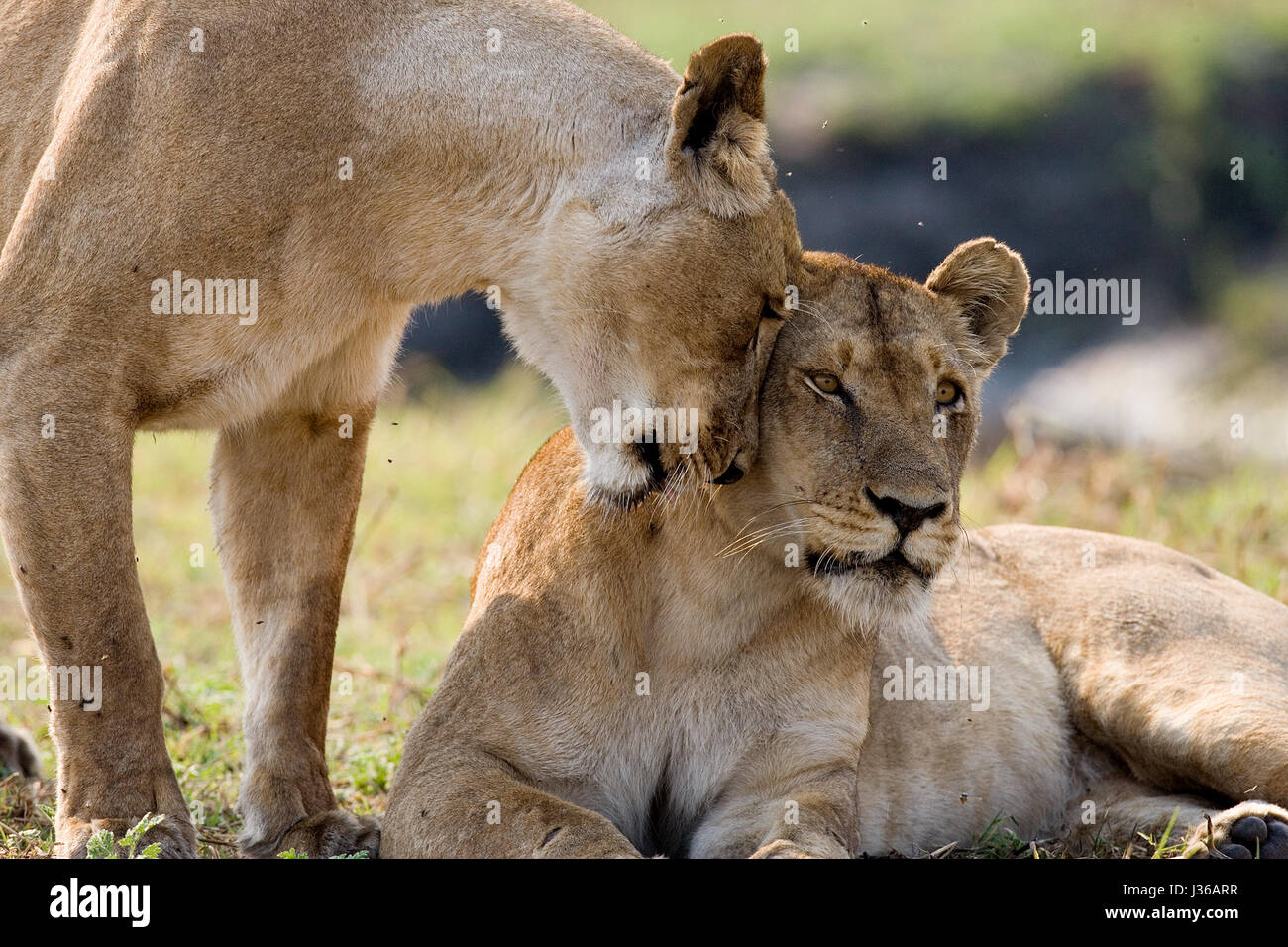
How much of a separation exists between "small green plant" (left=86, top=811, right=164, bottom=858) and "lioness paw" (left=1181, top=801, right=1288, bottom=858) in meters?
2.28

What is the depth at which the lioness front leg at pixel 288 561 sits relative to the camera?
4.53 meters

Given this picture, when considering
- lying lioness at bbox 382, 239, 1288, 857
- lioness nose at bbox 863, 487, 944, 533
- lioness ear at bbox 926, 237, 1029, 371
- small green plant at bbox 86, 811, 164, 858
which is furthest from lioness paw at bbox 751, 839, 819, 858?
lioness ear at bbox 926, 237, 1029, 371

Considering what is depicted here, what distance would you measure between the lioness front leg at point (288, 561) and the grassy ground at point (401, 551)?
0.30 metres

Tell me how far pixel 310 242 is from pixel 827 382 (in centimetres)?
122

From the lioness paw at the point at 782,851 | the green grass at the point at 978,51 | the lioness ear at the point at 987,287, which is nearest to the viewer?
the lioness paw at the point at 782,851

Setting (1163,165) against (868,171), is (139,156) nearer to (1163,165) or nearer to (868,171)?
(868,171)

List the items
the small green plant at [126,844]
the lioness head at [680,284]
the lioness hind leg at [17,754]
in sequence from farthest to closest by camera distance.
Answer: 1. the lioness hind leg at [17,754]
2. the lioness head at [680,284]
3. the small green plant at [126,844]

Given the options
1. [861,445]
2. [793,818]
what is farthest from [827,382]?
[793,818]

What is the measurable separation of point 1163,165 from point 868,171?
2.15 meters

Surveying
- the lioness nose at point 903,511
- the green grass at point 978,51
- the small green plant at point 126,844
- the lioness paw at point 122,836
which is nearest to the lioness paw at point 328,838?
the lioness paw at point 122,836

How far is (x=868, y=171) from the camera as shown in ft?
40.7

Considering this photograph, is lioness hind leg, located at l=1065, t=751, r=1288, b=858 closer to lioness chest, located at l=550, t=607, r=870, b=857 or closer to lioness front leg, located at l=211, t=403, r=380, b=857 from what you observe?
Result: lioness chest, located at l=550, t=607, r=870, b=857

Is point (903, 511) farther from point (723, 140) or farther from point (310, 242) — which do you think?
point (310, 242)

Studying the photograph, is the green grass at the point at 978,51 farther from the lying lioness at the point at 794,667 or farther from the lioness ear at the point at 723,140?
the lioness ear at the point at 723,140
